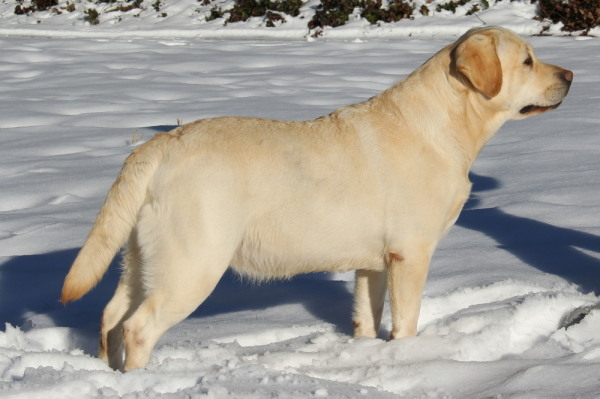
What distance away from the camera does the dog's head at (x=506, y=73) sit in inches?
139

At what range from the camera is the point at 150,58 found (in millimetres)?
11852

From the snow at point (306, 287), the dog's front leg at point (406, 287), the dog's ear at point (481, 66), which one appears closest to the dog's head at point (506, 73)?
the dog's ear at point (481, 66)

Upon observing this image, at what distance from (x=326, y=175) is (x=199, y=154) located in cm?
52

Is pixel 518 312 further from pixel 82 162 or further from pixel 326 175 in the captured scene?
pixel 82 162

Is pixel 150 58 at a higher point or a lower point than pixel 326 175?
lower

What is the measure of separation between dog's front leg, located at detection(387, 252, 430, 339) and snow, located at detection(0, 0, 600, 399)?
0.24 feet

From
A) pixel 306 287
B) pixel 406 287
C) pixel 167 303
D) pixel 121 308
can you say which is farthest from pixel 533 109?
pixel 121 308

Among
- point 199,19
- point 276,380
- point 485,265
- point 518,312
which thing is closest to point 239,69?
point 199,19

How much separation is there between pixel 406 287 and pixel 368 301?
376mm

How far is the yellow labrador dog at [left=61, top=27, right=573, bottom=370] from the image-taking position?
10.1ft

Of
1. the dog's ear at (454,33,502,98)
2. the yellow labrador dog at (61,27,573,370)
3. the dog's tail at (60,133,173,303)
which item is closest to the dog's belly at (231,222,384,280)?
the yellow labrador dog at (61,27,573,370)

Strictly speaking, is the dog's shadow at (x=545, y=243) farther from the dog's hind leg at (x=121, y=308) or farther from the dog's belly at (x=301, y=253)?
the dog's hind leg at (x=121, y=308)

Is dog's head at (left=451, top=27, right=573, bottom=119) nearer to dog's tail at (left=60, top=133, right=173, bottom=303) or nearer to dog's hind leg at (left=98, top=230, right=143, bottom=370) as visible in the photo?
dog's tail at (left=60, top=133, right=173, bottom=303)

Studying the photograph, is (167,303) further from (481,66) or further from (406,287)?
(481,66)
